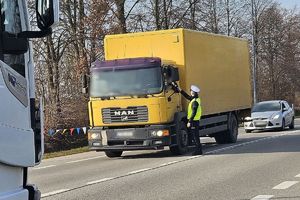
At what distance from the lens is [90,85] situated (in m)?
16.1

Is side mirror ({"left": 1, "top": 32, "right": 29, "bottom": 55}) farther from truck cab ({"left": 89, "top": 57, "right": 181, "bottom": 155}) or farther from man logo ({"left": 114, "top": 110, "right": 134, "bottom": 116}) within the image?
man logo ({"left": 114, "top": 110, "right": 134, "bottom": 116})

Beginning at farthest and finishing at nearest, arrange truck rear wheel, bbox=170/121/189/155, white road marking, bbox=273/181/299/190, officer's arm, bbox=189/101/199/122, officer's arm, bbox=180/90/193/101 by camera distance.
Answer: officer's arm, bbox=180/90/193/101 < truck rear wheel, bbox=170/121/189/155 < officer's arm, bbox=189/101/199/122 < white road marking, bbox=273/181/299/190

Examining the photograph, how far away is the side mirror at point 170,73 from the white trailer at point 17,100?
11.2 m

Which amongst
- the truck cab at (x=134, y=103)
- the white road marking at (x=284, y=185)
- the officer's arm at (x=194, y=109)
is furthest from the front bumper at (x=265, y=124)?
the white road marking at (x=284, y=185)

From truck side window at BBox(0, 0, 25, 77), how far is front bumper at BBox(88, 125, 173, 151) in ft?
36.4

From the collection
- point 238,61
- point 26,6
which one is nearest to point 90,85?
point 238,61

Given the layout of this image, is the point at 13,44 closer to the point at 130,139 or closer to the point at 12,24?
the point at 12,24

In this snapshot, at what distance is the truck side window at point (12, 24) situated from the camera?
409 cm

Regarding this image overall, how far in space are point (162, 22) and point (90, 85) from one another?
24.6 m

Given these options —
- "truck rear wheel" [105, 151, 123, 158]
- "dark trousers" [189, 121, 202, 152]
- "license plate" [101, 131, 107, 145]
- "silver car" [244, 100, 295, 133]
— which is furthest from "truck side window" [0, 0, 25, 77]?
"silver car" [244, 100, 295, 133]

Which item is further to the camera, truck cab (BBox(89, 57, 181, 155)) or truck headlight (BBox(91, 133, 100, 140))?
truck headlight (BBox(91, 133, 100, 140))

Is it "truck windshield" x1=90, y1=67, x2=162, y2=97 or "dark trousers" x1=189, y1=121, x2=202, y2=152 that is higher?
"truck windshield" x1=90, y1=67, x2=162, y2=97

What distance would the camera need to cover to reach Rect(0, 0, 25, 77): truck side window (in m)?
4.09

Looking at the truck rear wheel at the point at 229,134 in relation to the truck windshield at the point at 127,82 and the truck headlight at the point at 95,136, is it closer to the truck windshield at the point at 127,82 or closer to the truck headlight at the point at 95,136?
the truck windshield at the point at 127,82
